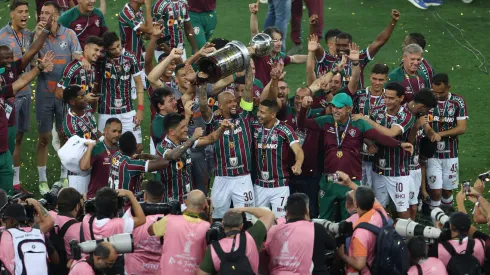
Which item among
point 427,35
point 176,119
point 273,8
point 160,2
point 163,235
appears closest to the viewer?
point 163,235

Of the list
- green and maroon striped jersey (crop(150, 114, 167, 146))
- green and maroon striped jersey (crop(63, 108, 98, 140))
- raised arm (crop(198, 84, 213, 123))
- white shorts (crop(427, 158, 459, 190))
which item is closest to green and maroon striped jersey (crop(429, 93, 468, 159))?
white shorts (crop(427, 158, 459, 190))

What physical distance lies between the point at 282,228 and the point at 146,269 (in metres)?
1.24

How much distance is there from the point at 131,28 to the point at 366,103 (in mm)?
3828

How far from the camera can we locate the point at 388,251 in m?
7.93

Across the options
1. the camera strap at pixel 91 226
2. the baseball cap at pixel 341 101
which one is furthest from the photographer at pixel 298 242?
the baseball cap at pixel 341 101

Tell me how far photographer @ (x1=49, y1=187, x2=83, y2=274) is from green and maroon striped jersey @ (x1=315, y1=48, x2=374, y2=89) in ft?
14.0

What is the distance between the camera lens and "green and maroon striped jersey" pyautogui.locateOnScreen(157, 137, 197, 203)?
9516 millimetres

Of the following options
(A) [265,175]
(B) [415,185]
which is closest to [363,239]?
(A) [265,175]

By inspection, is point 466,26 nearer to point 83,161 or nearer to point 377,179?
point 377,179

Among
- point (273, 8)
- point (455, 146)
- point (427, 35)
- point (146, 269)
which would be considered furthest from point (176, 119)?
point (427, 35)

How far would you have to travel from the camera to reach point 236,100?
10062 millimetres

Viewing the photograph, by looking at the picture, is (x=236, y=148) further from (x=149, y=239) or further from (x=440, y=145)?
(x=440, y=145)

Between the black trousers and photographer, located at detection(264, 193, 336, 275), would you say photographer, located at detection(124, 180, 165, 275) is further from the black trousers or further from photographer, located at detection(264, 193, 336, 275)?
the black trousers

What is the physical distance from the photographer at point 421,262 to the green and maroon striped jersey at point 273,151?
2.29 metres
